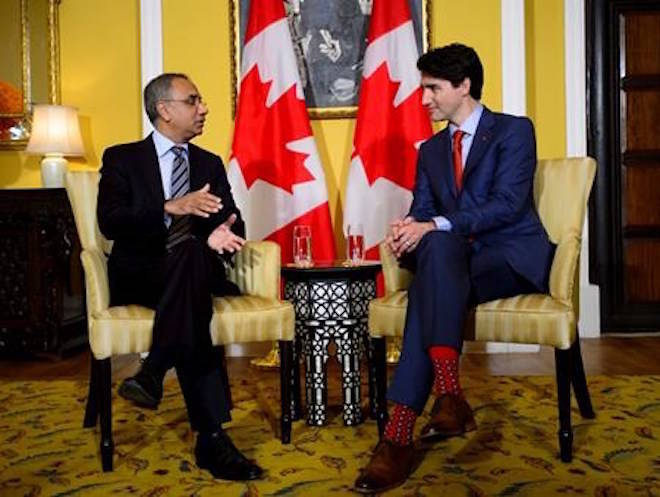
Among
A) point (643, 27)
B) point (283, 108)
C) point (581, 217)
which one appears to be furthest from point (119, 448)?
point (643, 27)

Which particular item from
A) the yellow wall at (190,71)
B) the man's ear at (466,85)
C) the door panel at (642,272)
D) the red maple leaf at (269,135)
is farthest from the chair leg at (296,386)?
the door panel at (642,272)

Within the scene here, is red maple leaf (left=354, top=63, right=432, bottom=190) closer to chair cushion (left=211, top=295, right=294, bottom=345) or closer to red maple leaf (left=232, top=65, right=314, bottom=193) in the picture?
red maple leaf (left=232, top=65, right=314, bottom=193)

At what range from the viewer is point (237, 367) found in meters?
4.33

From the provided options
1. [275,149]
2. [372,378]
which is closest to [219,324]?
[372,378]

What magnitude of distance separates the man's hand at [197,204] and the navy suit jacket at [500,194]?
0.72 metres

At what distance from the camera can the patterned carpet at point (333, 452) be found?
2.30 meters

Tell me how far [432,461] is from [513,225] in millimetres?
799

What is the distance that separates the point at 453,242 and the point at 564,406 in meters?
0.58

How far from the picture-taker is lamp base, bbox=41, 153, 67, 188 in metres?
4.69

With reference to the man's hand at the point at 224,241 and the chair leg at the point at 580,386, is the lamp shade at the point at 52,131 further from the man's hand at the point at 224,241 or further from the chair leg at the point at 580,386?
the chair leg at the point at 580,386

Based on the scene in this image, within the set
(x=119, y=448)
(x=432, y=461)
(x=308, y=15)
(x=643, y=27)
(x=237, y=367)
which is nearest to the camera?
(x=432, y=461)

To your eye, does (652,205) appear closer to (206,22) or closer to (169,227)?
(206,22)

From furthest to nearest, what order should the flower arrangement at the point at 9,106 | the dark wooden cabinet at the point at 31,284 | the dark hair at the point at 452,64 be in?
the flower arrangement at the point at 9,106
the dark wooden cabinet at the point at 31,284
the dark hair at the point at 452,64

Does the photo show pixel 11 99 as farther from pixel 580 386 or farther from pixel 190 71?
pixel 580 386
